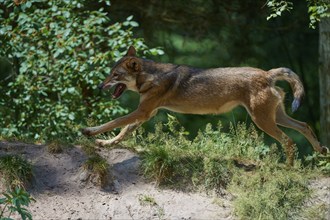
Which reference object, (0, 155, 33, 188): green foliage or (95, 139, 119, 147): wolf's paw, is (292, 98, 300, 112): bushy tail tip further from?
(0, 155, 33, 188): green foliage

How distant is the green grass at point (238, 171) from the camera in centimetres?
780

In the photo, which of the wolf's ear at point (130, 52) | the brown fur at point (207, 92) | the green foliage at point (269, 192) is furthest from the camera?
the wolf's ear at point (130, 52)

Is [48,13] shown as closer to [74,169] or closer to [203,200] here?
[74,169]

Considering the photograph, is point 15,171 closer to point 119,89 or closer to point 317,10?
point 119,89

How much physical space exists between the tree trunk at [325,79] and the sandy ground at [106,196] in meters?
3.25

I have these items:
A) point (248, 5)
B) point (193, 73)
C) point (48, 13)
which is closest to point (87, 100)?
point (48, 13)

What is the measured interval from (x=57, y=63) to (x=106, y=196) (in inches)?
160

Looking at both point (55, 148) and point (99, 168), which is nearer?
point (99, 168)

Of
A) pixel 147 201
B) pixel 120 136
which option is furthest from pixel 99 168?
pixel 120 136

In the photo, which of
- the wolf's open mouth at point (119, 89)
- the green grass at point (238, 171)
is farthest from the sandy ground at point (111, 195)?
the wolf's open mouth at point (119, 89)

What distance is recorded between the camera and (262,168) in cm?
832

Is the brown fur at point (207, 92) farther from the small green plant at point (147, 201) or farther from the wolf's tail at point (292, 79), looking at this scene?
the small green plant at point (147, 201)

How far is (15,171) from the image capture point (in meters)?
7.97

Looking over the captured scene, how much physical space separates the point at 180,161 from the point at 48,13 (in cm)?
413
